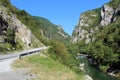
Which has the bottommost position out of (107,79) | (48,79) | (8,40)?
(107,79)

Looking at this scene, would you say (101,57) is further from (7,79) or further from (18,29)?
(7,79)

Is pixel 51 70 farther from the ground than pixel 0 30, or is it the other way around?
pixel 0 30

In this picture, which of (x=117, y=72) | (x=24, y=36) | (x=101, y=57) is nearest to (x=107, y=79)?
(x=117, y=72)

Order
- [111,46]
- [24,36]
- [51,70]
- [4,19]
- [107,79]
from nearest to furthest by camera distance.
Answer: [51,70]
[4,19]
[107,79]
[24,36]
[111,46]

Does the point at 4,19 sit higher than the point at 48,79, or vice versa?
the point at 4,19

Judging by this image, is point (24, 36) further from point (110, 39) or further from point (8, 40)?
point (110, 39)

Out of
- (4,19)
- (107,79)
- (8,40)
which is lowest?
(107,79)

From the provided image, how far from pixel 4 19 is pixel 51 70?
1720 inches

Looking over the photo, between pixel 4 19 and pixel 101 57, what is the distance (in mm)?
66043

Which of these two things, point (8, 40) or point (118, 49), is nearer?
point (8, 40)

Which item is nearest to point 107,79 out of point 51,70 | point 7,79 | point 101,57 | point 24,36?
point 24,36

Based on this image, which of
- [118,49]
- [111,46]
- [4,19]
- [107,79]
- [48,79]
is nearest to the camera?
[48,79]

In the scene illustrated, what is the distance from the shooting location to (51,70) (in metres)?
27.3

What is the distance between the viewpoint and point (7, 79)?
2066 cm
